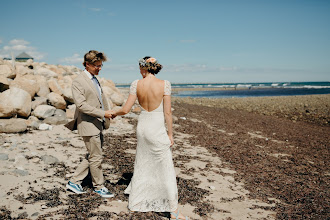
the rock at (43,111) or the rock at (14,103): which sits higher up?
the rock at (14,103)

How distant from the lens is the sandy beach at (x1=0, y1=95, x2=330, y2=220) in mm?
4926

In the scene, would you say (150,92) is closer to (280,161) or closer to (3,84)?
(280,161)

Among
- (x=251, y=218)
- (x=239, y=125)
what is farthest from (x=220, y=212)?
(x=239, y=125)

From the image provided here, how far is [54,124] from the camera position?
1074 centimetres

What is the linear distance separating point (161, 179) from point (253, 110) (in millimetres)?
23705

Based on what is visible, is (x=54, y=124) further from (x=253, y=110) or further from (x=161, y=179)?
(x=253, y=110)

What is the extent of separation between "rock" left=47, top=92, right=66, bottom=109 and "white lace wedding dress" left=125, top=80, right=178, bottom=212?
8.49 meters

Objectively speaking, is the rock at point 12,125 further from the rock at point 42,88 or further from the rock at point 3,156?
the rock at point 42,88

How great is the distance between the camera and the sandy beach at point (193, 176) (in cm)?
493

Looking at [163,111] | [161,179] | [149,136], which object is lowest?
[161,179]

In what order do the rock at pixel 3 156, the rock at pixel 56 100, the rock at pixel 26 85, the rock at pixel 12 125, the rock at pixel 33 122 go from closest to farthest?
1. the rock at pixel 3 156
2. the rock at pixel 12 125
3. the rock at pixel 33 122
4. the rock at pixel 26 85
5. the rock at pixel 56 100

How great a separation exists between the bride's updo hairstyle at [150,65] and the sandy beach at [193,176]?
2.66 meters

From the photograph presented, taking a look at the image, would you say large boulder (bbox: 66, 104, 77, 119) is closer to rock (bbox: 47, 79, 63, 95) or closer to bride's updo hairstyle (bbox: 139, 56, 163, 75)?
rock (bbox: 47, 79, 63, 95)

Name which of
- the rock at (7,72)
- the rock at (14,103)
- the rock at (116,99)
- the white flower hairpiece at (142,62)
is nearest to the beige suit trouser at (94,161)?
the white flower hairpiece at (142,62)
